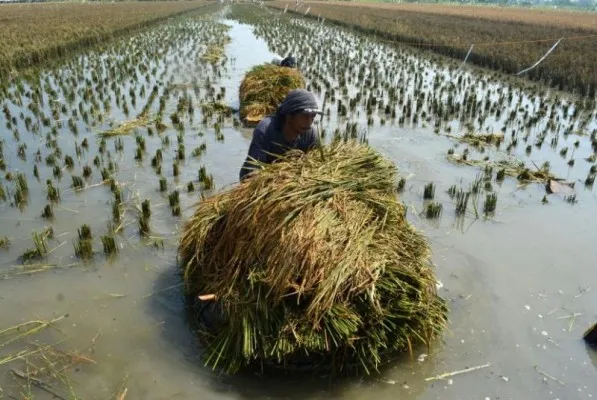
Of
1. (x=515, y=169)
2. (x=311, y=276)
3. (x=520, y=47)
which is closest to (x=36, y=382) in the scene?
(x=311, y=276)

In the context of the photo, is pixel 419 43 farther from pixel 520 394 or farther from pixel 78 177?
pixel 520 394

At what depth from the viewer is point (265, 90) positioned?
7801 millimetres

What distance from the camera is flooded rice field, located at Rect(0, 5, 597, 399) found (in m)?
2.88

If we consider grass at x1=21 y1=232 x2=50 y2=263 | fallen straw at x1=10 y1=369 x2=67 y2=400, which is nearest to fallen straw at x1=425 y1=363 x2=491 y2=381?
fallen straw at x1=10 y1=369 x2=67 y2=400

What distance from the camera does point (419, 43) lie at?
686 inches

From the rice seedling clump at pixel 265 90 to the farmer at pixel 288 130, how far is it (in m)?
4.04

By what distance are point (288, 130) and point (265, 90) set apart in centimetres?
453

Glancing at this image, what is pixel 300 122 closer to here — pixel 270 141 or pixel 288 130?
pixel 288 130

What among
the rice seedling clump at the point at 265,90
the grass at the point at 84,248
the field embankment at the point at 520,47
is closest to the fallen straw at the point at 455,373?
the grass at the point at 84,248

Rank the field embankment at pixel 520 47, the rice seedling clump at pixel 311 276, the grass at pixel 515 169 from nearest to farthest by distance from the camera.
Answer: the rice seedling clump at pixel 311 276 < the grass at pixel 515 169 < the field embankment at pixel 520 47

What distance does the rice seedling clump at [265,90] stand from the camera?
768 cm

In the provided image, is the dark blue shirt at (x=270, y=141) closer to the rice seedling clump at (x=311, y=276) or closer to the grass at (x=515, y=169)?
the rice seedling clump at (x=311, y=276)

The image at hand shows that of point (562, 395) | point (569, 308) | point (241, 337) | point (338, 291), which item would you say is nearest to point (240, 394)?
point (241, 337)

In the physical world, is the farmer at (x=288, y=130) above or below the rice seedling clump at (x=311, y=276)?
above
